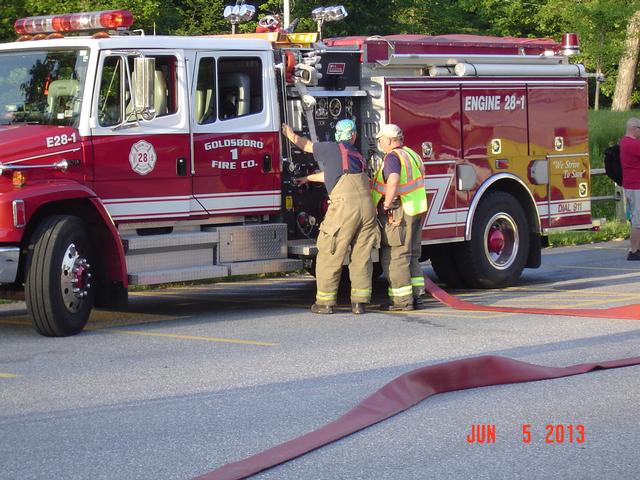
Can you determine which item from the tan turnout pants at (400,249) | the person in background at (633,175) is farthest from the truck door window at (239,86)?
the person in background at (633,175)

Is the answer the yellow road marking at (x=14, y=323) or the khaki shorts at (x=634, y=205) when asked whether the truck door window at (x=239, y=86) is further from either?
the khaki shorts at (x=634, y=205)

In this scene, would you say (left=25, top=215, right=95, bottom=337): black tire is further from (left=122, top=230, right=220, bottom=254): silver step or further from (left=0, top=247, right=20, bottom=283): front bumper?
(left=122, top=230, right=220, bottom=254): silver step

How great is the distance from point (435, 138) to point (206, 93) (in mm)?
2657

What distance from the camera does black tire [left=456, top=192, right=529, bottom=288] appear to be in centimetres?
1338

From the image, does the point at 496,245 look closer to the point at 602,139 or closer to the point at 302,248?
the point at 302,248

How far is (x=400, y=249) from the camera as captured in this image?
11.7 meters

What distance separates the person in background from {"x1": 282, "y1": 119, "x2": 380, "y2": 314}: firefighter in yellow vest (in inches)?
223

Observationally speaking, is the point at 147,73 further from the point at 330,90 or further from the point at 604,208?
the point at 604,208

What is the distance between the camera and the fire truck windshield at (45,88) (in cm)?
1049

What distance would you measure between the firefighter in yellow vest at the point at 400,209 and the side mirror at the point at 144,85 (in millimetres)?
2353

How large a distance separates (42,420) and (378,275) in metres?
7.23

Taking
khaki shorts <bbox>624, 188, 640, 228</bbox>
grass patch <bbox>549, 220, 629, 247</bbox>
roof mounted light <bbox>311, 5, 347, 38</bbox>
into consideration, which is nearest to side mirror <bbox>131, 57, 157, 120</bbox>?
roof mounted light <bbox>311, 5, 347, 38</bbox>
